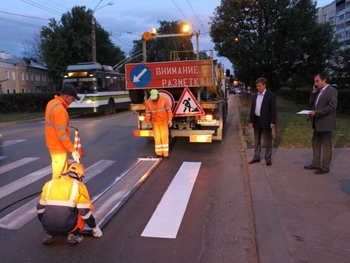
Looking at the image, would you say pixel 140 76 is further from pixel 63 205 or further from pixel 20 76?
pixel 20 76

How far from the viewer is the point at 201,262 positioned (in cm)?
382

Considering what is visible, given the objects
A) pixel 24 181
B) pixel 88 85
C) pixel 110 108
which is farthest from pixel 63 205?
pixel 110 108

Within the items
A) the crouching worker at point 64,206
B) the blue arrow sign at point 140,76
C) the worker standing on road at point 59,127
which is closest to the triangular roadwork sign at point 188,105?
the blue arrow sign at point 140,76

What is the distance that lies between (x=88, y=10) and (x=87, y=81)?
2704cm

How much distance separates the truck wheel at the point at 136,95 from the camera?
10.6 metres

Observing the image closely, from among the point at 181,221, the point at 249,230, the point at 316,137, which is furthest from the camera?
the point at 316,137

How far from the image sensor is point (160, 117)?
885 cm

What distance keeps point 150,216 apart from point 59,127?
1.77m

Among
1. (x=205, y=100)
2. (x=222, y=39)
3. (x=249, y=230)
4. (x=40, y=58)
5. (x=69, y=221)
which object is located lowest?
(x=249, y=230)

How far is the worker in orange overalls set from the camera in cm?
883

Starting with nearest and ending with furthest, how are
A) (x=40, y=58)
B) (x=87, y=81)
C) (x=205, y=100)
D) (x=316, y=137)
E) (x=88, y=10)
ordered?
1. (x=316, y=137)
2. (x=205, y=100)
3. (x=87, y=81)
4. (x=88, y=10)
5. (x=40, y=58)

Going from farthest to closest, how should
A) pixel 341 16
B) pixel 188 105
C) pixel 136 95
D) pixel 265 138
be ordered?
pixel 341 16, pixel 136 95, pixel 188 105, pixel 265 138

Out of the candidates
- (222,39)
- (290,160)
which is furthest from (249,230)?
(222,39)

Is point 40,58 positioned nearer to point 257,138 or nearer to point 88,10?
point 88,10
